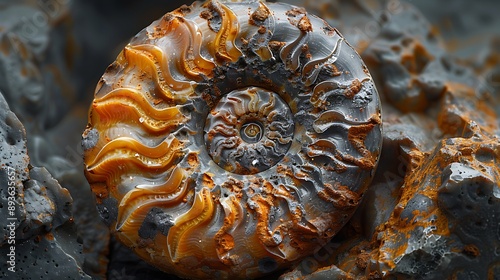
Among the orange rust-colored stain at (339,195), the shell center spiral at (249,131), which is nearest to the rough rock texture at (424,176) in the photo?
the orange rust-colored stain at (339,195)

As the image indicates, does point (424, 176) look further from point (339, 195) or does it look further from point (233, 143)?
point (233, 143)

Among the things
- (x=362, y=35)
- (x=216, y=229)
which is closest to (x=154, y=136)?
(x=216, y=229)

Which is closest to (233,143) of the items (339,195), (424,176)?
(339,195)

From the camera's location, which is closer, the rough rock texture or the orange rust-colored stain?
the rough rock texture

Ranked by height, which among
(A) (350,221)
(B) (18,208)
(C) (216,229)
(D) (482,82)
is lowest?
(D) (482,82)

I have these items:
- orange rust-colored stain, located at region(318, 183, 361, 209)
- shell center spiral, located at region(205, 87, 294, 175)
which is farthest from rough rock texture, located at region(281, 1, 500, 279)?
shell center spiral, located at region(205, 87, 294, 175)

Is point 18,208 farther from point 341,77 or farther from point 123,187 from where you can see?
point 341,77

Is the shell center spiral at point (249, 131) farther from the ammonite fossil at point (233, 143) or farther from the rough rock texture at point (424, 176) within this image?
the rough rock texture at point (424, 176)

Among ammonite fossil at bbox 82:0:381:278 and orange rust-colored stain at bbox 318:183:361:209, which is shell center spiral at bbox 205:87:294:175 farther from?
orange rust-colored stain at bbox 318:183:361:209
